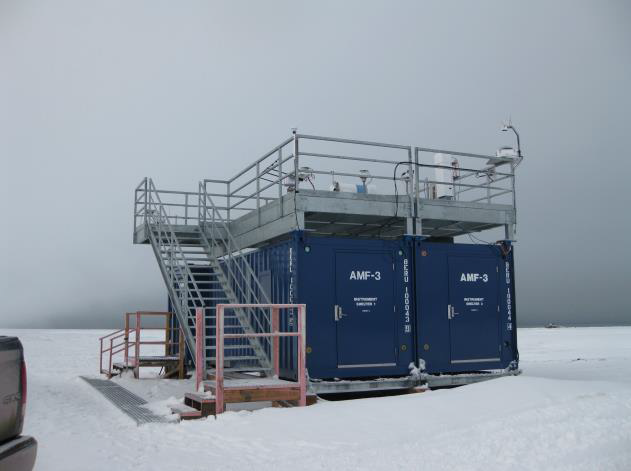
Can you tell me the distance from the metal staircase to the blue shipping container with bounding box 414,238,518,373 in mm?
3579

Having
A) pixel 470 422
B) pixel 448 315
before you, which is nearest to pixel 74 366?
pixel 448 315

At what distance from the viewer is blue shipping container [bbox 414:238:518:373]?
46.7 feet

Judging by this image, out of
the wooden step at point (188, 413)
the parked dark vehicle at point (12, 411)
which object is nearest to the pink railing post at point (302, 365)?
the wooden step at point (188, 413)

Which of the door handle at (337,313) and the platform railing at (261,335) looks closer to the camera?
the platform railing at (261,335)

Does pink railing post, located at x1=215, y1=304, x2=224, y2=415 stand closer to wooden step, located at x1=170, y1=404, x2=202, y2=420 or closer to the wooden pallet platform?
the wooden pallet platform

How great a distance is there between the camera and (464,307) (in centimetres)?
1471

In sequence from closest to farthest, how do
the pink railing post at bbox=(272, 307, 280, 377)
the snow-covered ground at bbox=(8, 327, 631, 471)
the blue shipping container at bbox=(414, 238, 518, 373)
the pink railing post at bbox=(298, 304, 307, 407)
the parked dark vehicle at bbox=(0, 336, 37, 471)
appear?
1. the parked dark vehicle at bbox=(0, 336, 37, 471)
2. the snow-covered ground at bbox=(8, 327, 631, 471)
3. the pink railing post at bbox=(298, 304, 307, 407)
4. the pink railing post at bbox=(272, 307, 280, 377)
5. the blue shipping container at bbox=(414, 238, 518, 373)

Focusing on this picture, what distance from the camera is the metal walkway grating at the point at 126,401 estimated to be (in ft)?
35.0

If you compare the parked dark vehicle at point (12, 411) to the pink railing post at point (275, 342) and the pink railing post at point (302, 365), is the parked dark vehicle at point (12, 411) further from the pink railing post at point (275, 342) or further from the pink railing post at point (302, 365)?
the pink railing post at point (275, 342)

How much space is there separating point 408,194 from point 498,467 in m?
8.09

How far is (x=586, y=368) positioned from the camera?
2100 cm

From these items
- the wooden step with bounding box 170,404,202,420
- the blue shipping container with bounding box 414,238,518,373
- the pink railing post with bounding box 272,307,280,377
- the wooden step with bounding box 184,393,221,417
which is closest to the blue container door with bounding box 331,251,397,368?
the blue shipping container with bounding box 414,238,518,373

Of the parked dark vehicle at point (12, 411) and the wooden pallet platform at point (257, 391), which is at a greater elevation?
the parked dark vehicle at point (12, 411)

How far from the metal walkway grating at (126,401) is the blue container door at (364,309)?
3947 millimetres
